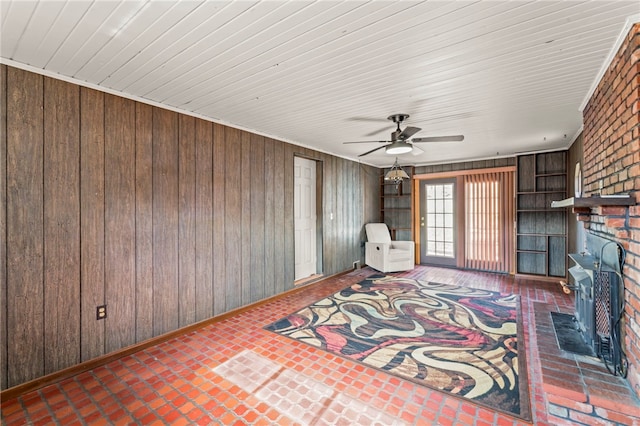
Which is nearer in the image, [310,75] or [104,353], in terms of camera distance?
[310,75]

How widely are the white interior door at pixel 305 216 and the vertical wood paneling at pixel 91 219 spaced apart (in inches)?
108

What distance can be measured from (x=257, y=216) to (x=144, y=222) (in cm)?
142

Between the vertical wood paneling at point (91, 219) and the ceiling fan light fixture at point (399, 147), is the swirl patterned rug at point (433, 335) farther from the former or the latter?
the ceiling fan light fixture at point (399, 147)

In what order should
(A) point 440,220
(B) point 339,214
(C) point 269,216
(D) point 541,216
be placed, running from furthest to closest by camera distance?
(A) point 440,220
(B) point 339,214
(D) point 541,216
(C) point 269,216

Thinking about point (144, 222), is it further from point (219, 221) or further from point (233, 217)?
point (233, 217)

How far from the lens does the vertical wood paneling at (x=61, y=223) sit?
88.3 inches

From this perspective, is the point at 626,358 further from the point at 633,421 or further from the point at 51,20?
the point at 51,20

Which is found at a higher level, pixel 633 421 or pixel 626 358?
pixel 626 358

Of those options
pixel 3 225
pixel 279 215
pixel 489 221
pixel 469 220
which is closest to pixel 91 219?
pixel 3 225

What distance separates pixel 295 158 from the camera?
4.81 metres

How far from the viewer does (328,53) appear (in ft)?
6.51

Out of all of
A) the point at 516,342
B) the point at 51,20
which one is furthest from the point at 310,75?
the point at 516,342

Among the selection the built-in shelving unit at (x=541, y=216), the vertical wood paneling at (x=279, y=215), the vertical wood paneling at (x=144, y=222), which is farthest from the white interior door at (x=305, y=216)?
the built-in shelving unit at (x=541, y=216)

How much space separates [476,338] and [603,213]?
1.56 metres
